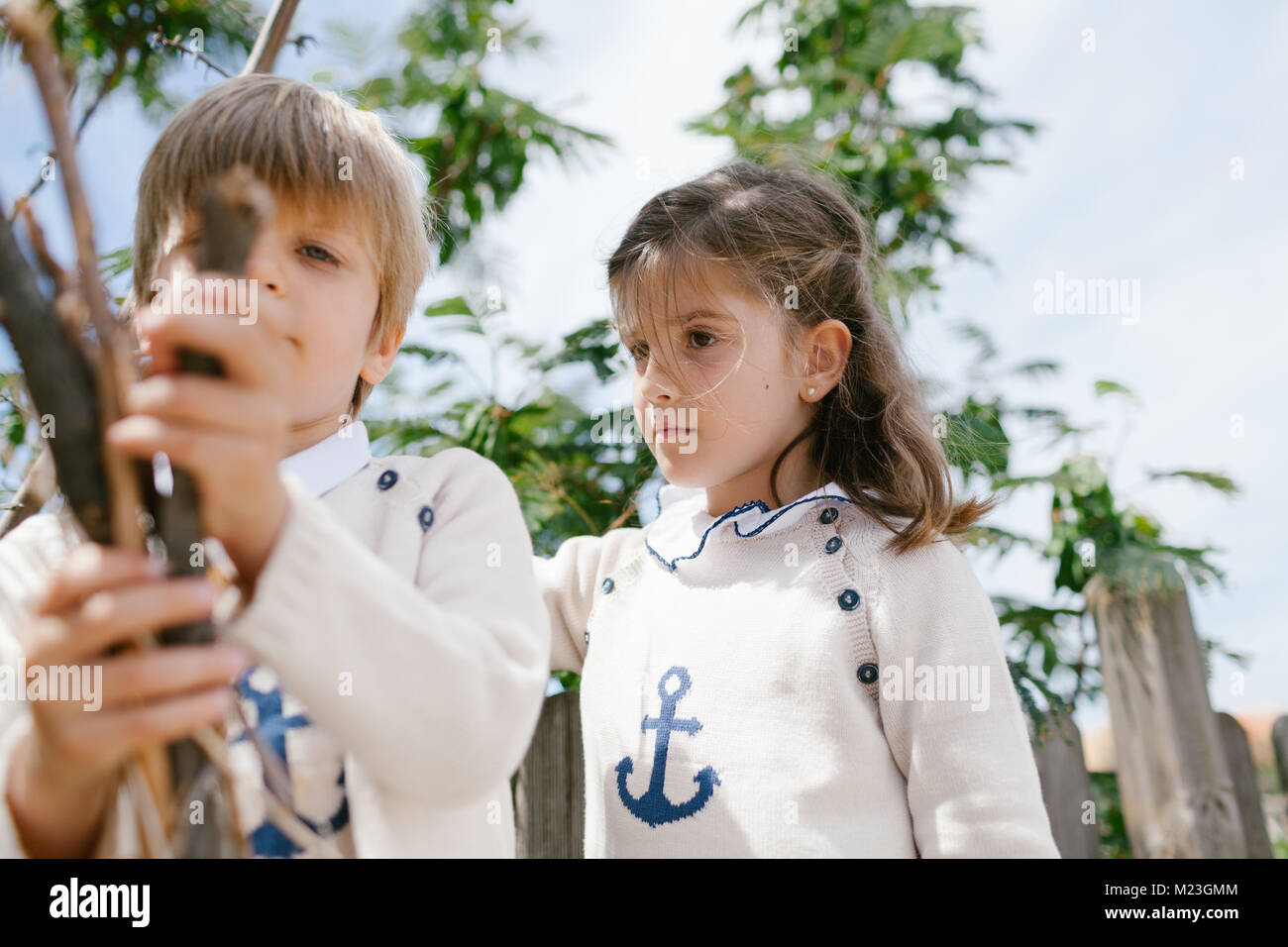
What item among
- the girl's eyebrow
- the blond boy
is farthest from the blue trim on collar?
the blond boy

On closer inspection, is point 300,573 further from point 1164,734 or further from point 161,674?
point 1164,734

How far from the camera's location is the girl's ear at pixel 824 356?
79.9 inches

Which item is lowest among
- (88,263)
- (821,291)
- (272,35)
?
(88,263)

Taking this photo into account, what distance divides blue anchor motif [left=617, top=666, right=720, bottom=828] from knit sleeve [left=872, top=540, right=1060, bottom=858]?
339 millimetres

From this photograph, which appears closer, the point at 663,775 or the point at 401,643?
the point at 401,643

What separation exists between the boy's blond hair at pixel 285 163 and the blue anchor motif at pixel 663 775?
2.71 ft

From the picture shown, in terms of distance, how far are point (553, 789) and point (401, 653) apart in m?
1.31

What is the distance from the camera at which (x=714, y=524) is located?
75.7 inches

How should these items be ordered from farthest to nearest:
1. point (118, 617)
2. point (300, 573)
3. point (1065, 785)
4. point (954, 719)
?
point (1065, 785) → point (954, 719) → point (300, 573) → point (118, 617)

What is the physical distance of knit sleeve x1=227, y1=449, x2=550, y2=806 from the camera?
81 centimetres

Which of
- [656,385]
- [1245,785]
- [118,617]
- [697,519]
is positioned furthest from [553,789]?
[1245,785]

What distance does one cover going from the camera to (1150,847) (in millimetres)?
2412
